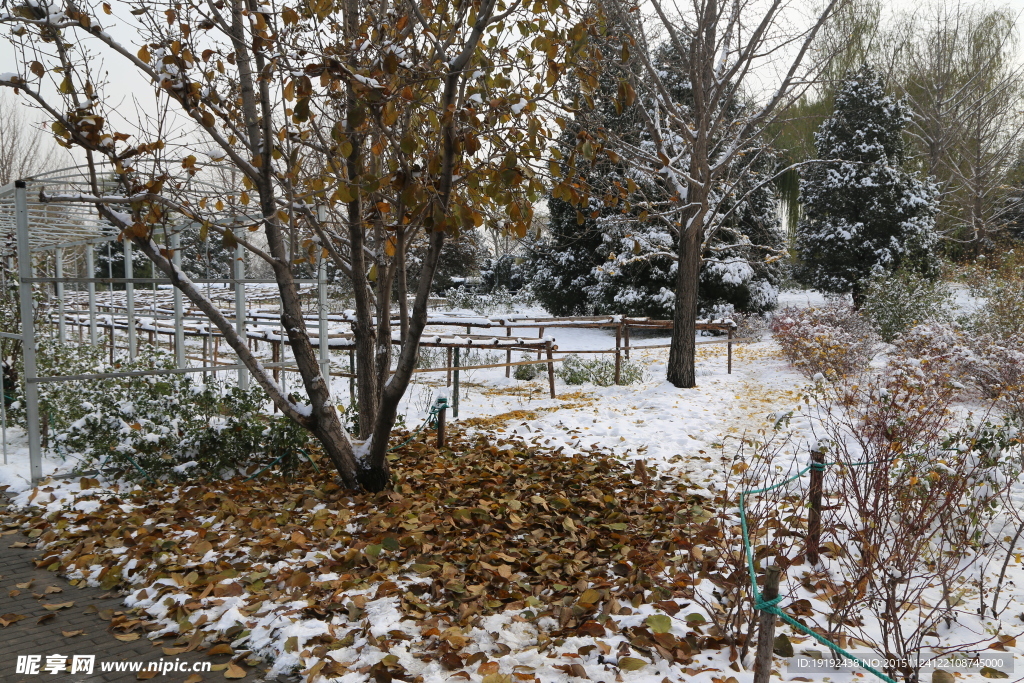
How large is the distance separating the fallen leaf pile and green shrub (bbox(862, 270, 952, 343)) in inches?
382

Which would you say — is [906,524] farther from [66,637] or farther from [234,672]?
[66,637]

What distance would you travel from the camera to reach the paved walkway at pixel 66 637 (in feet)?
8.98

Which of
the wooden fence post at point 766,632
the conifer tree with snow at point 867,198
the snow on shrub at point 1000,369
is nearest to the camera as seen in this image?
the wooden fence post at point 766,632

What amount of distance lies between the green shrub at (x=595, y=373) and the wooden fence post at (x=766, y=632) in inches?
319

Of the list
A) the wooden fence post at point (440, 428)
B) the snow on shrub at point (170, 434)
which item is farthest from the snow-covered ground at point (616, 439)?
the wooden fence post at point (440, 428)

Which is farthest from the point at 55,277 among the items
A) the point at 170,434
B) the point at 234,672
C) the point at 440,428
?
the point at 234,672

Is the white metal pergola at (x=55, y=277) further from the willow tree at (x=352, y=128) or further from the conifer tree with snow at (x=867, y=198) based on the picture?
the conifer tree with snow at (x=867, y=198)

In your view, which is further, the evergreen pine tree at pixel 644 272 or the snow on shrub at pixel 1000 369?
the evergreen pine tree at pixel 644 272

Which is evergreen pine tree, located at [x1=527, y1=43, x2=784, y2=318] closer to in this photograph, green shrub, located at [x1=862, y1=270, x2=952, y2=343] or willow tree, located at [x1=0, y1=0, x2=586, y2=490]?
green shrub, located at [x1=862, y1=270, x2=952, y2=343]

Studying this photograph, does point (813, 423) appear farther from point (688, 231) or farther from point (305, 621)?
point (305, 621)

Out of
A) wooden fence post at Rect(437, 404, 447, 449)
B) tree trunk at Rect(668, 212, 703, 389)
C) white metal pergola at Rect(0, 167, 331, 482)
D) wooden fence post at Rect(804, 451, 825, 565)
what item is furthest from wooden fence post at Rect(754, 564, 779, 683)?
tree trunk at Rect(668, 212, 703, 389)

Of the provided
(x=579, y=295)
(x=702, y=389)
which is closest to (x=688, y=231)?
(x=702, y=389)

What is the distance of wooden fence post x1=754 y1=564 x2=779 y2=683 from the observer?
2.16 m

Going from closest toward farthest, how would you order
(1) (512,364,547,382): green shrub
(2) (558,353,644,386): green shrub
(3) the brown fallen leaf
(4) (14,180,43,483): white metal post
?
(3) the brown fallen leaf
(4) (14,180,43,483): white metal post
(2) (558,353,644,386): green shrub
(1) (512,364,547,382): green shrub
